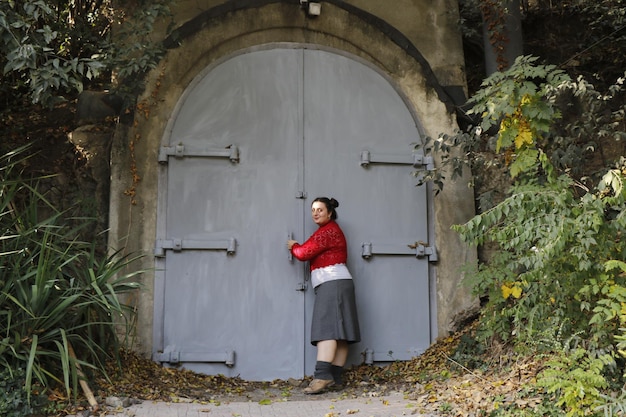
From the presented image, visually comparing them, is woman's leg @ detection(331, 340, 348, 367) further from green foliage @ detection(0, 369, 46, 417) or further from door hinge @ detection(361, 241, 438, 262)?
green foliage @ detection(0, 369, 46, 417)

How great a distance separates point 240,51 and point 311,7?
0.75 meters

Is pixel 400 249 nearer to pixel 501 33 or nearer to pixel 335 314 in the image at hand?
pixel 335 314

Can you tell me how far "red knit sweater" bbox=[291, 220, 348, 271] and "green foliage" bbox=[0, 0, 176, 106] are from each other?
1903mm

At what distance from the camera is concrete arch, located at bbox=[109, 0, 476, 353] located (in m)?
7.01

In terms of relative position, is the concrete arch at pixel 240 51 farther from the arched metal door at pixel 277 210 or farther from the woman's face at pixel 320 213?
the woman's face at pixel 320 213

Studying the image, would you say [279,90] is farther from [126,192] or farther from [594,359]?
[594,359]

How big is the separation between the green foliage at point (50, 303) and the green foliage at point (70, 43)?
0.89 m

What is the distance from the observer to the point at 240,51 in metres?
7.48

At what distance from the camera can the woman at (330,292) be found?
263 inches

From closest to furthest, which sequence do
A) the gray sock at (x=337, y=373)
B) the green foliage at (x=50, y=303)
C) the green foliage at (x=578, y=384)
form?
the green foliage at (x=578, y=384) < the green foliage at (x=50, y=303) < the gray sock at (x=337, y=373)

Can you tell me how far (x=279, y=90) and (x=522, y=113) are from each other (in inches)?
92.6

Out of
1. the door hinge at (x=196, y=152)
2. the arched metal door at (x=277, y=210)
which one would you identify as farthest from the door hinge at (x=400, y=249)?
the door hinge at (x=196, y=152)

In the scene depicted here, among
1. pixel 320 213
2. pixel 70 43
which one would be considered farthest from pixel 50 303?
pixel 70 43

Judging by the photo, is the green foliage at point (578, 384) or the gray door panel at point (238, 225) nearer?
Result: the green foliage at point (578, 384)
